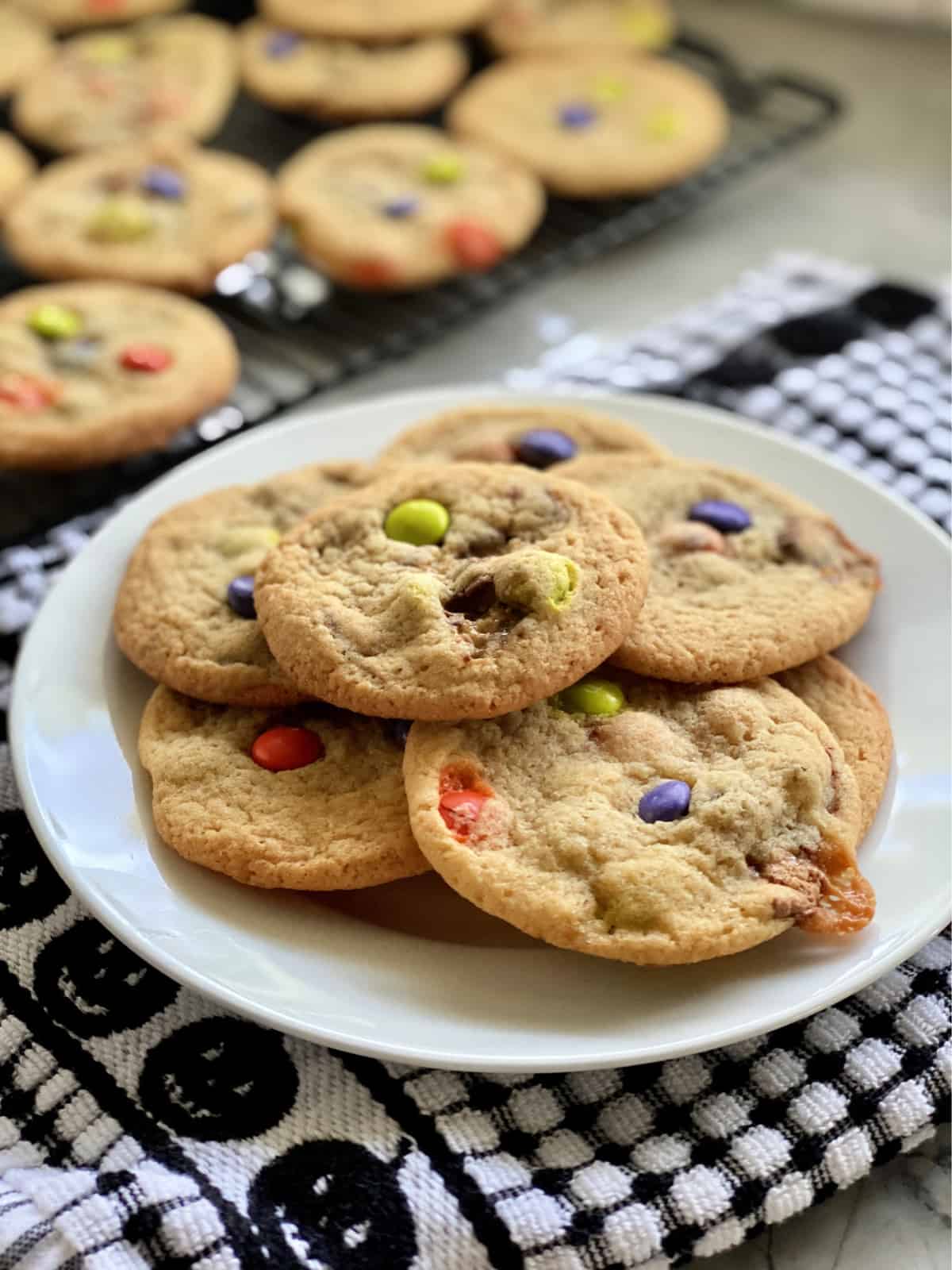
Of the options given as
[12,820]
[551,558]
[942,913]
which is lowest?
[12,820]

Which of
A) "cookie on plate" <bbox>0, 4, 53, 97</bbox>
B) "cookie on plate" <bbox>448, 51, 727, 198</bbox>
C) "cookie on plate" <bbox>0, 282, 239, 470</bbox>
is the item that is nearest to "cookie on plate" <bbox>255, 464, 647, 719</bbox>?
"cookie on plate" <bbox>0, 282, 239, 470</bbox>

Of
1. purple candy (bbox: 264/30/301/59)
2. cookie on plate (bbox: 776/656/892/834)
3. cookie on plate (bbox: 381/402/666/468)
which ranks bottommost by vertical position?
cookie on plate (bbox: 776/656/892/834)

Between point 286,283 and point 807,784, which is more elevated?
point 807,784

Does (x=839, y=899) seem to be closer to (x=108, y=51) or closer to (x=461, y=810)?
(x=461, y=810)

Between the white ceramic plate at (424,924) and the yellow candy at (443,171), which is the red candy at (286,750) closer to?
the white ceramic plate at (424,924)

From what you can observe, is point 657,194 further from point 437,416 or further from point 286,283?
point 437,416

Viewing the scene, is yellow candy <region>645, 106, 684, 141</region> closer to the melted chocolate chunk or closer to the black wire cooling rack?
the black wire cooling rack

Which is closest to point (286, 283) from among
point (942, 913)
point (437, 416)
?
point (437, 416)
